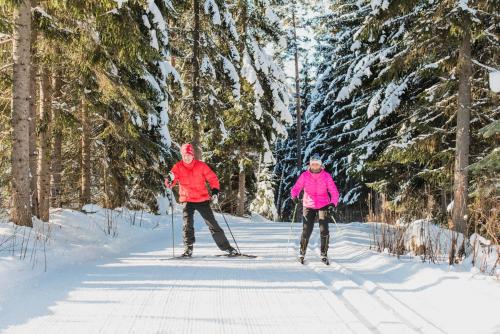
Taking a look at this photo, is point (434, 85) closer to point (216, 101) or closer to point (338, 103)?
point (216, 101)

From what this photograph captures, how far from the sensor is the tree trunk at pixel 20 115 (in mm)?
7801

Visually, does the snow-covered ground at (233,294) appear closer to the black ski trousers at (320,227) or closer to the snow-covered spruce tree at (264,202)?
the black ski trousers at (320,227)

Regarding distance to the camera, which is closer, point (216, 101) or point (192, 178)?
point (192, 178)

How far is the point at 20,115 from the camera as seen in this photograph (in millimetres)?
7809

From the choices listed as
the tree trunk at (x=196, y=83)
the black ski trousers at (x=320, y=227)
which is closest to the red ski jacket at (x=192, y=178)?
the black ski trousers at (x=320, y=227)

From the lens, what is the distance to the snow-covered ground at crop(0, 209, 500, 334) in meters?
4.00

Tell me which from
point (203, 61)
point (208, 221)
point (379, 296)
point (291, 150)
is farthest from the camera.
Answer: point (291, 150)

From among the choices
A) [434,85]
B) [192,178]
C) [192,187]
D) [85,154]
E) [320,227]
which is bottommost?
[320,227]

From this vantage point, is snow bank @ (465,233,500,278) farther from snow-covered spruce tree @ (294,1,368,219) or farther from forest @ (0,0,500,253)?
snow-covered spruce tree @ (294,1,368,219)

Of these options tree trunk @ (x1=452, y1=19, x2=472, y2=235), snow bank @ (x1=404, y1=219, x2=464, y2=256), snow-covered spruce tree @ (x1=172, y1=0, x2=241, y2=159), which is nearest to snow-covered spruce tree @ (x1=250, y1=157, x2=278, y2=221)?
snow-covered spruce tree @ (x1=172, y1=0, x2=241, y2=159)

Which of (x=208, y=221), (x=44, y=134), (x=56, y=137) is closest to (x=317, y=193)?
(x=208, y=221)

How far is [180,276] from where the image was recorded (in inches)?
237

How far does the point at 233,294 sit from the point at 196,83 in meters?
16.2

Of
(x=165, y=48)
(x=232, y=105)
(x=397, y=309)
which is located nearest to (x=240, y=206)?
(x=232, y=105)
